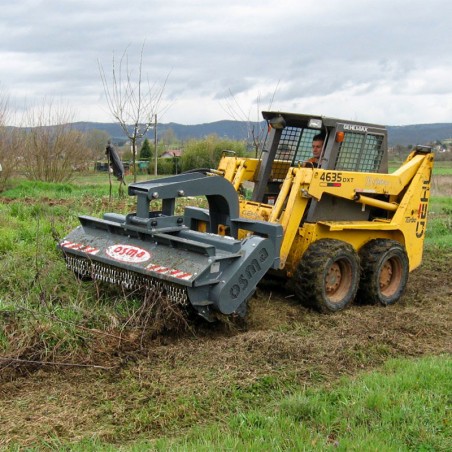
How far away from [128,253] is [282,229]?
1.51 meters

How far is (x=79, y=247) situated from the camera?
262 inches

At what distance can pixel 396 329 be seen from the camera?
649 cm

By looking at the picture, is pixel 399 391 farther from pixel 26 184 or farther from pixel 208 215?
pixel 26 184

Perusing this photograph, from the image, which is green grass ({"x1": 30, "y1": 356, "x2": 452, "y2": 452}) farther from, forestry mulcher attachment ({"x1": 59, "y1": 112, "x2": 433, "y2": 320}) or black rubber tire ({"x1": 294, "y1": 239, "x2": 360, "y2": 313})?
black rubber tire ({"x1": 294, "y1": 239, "x2": 360, "y2": 313})

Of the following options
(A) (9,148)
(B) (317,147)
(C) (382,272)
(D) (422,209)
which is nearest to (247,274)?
(B) (317,147)

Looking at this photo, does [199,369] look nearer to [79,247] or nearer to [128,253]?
[128,253]

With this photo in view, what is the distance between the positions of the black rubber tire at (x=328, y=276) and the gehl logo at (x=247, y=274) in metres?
0.86

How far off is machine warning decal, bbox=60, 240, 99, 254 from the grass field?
40 centimetres

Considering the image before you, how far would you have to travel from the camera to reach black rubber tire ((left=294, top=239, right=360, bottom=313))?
6777mm

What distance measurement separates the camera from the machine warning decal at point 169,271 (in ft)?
18.4

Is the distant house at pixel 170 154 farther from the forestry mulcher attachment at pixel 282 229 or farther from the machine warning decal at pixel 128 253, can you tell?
the machine warning decal at pixel 128 253

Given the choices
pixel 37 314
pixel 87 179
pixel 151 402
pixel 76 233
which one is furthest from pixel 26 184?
pixel 151 402

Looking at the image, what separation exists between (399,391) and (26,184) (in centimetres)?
1878

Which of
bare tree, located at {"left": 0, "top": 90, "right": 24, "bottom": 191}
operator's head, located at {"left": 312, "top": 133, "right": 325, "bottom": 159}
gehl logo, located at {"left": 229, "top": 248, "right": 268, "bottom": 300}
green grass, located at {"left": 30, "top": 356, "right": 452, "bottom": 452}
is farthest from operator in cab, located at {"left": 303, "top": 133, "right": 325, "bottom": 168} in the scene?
bare tree, located at {"left": 0, "top": 90, "right": 24, "bottom": 191}
